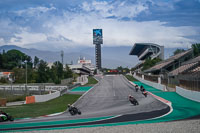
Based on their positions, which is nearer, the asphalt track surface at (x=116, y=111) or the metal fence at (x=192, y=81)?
the asphalt track surface at (x=116, y=111)

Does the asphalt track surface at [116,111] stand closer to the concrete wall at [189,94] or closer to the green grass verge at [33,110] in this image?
the green grass verge at [33,110]

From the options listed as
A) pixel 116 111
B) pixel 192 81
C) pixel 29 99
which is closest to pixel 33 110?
pixel 116 111

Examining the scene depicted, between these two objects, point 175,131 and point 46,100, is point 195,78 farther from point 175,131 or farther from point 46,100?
point 46,100

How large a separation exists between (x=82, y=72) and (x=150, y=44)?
46.2 metres

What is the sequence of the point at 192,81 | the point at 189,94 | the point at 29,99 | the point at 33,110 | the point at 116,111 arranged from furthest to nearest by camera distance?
the point at 29,99 → the point at 189,94 → the point at 192,81 → the point at 33,110 → the point at 116,111

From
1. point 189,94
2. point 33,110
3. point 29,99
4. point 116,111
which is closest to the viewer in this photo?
point 116,111

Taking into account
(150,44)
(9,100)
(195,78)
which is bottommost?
(9,100)

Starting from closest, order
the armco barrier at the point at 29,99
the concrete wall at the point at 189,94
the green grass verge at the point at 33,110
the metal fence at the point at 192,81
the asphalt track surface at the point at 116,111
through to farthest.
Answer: the asphalt track surface at the point at 116,111 → the green grass verge at the point at 33,110 → the concrete wall at the point at 189,94 → the metal fence at the point at 192,81 → the armco barrier at the point at 29,99

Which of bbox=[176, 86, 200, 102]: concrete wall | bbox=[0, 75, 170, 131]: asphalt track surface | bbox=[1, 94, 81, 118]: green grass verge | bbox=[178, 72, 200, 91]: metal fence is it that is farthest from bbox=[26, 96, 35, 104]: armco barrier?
bbox=[178, 72, 200, 91]: metal fence

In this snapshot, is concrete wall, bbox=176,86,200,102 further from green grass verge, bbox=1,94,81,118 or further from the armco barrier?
the armco barrier

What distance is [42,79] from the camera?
88.7 m

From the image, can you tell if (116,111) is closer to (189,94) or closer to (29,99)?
(189,94)

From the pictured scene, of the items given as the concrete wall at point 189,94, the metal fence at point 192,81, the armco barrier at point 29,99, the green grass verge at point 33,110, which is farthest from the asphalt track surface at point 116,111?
the armco barrier at point 29,99

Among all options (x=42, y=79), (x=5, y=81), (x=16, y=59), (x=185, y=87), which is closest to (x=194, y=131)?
(x=185, y=87)
